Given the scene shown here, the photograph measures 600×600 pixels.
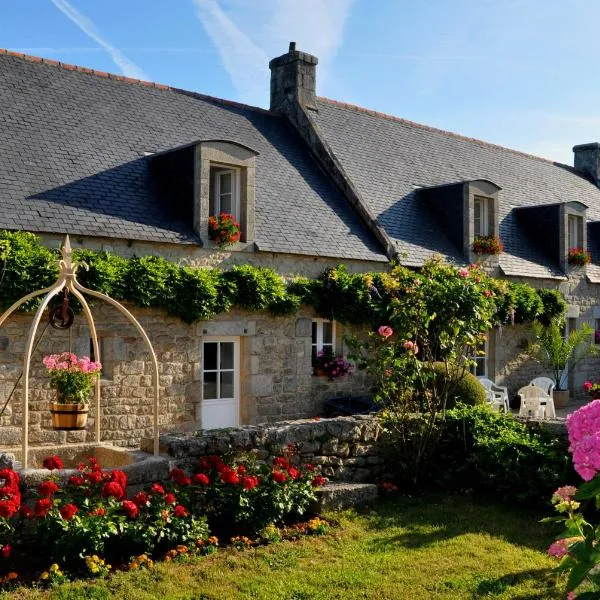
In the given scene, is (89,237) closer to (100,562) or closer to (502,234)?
(100,562)

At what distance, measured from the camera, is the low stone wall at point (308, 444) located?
740 cm

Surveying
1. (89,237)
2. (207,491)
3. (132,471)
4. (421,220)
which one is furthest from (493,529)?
(421,220)

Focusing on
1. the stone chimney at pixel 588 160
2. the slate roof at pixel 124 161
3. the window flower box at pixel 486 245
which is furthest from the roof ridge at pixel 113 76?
the stone chimney at pixel 588 160

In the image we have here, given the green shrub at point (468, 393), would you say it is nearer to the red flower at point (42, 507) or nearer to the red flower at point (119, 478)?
the red flower at point (119, 478)

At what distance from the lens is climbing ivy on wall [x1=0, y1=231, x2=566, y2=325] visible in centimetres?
955

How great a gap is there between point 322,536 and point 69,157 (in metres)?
7.45

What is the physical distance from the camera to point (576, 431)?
3715mm

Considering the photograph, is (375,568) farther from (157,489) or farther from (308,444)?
(308,444)

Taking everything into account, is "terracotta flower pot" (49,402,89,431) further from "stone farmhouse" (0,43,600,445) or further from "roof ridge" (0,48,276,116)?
"roof ridge" (0,48,276,116)

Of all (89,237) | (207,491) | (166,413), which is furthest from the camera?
(166,413)

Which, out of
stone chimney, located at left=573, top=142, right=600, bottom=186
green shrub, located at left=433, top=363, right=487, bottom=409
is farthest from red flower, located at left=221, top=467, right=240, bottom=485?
stone chimney, located at left=573, top=142, right=600, bottom=186

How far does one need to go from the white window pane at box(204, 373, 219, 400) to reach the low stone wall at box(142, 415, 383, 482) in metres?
3.80

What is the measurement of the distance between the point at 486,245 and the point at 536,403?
3.89 metres

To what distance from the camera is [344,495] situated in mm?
7812
